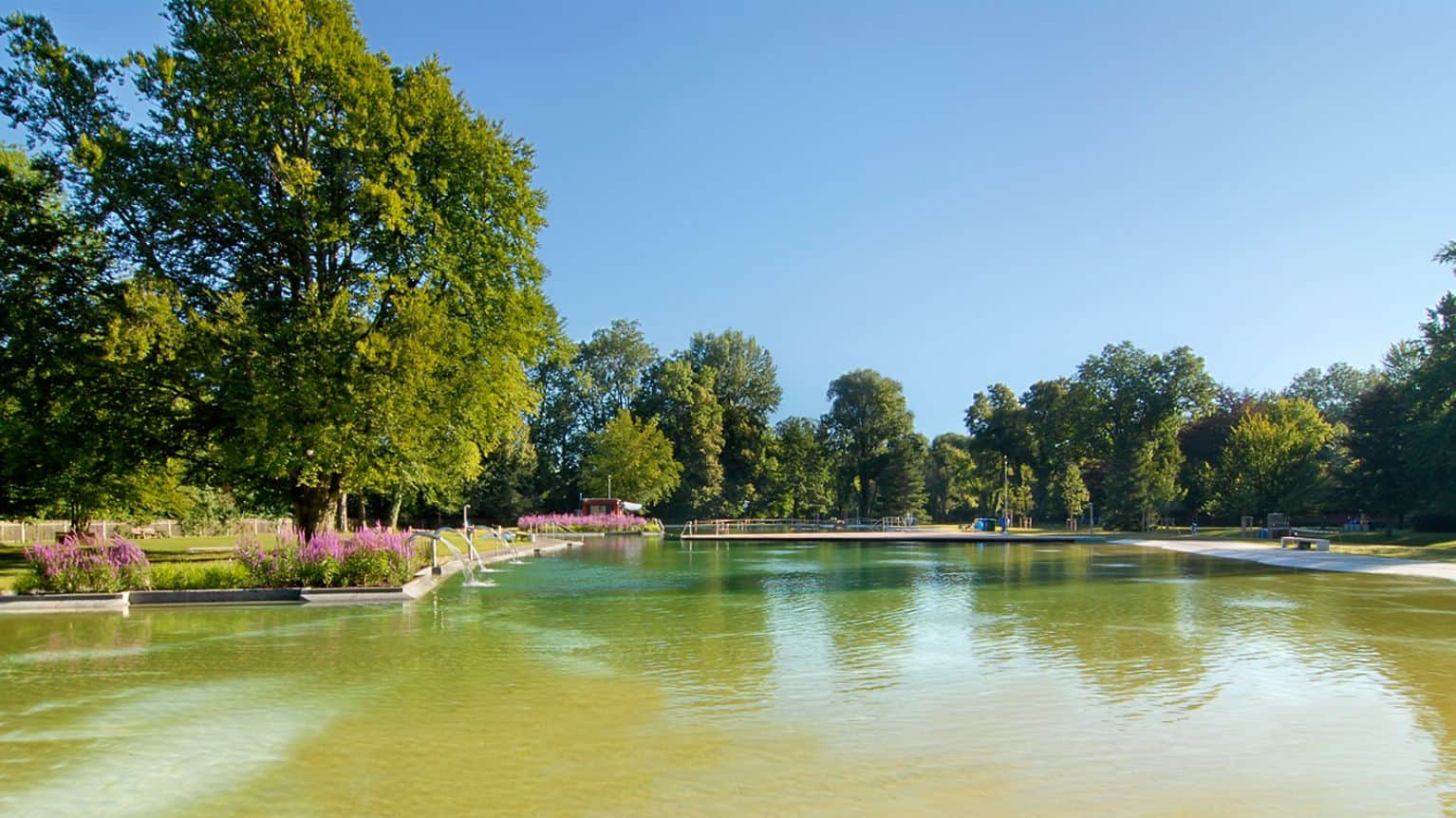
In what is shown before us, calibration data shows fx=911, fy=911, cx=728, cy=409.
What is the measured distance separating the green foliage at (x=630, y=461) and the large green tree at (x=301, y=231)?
46.2 m

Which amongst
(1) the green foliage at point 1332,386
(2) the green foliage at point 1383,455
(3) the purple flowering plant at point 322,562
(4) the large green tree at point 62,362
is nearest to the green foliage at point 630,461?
(2) the green foliage at point 1383,455

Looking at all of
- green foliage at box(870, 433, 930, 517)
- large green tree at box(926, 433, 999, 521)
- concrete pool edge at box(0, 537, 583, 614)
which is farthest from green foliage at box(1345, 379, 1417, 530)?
A: concrete pool edge at box(0, 537, 583, 614)

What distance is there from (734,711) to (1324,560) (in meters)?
28.2

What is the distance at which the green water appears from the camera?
20.7ft

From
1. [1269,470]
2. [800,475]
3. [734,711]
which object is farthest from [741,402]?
[734,711]

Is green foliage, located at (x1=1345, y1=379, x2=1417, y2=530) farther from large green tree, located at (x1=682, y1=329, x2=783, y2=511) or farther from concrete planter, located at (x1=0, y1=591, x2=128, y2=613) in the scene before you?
concrete planter, located at (x1=0, y1=591, x2=128, y2=613)

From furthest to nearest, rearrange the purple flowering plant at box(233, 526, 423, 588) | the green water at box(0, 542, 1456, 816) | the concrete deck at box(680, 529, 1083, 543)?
1. the concrete deck at box(680, 529, 1083, 543)
2. the purple flowering plant at box(233, 526, 423, 588)
3. the green water at box(0, 542, 1456, 816)

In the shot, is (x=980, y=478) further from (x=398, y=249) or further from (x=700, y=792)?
(x=700, y=792)

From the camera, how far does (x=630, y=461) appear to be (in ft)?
227

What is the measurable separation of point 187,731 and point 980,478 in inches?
3258

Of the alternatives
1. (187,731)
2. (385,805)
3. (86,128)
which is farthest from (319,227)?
(385,805)

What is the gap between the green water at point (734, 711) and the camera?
632cm

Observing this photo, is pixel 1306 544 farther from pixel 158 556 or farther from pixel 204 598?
pixel 158 556

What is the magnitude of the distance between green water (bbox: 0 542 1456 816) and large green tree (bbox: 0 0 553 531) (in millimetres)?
5006
